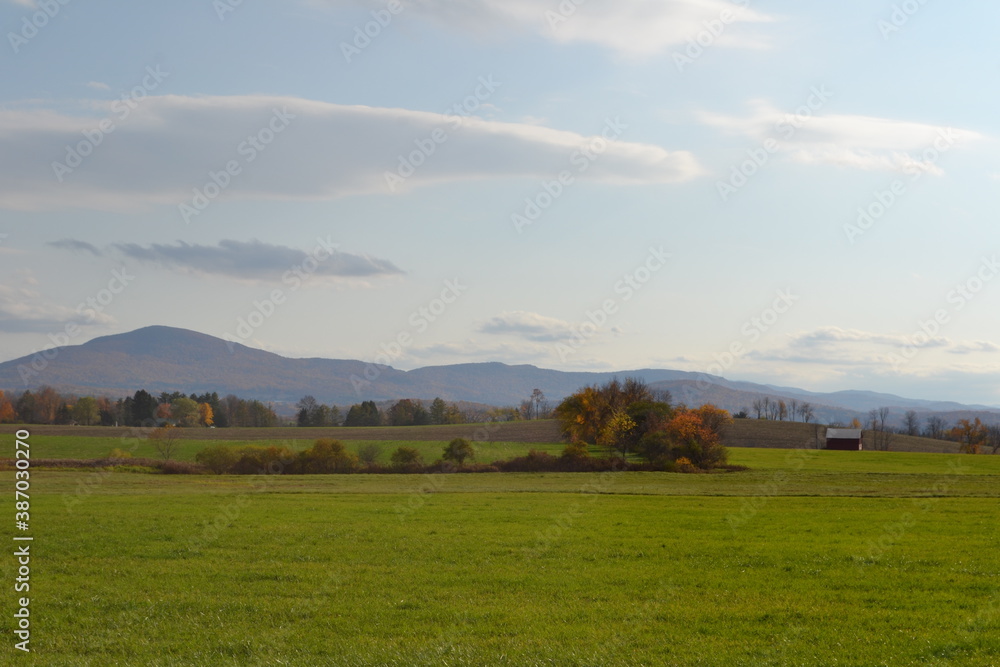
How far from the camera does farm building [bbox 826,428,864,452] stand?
11306cm

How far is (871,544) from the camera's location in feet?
71.9

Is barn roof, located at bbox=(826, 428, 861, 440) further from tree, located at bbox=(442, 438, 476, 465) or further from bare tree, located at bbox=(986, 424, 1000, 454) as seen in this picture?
tree, located at bbox=(442, 438, 476, 465)

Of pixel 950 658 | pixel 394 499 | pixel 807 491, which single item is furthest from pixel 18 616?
pixel 807 491

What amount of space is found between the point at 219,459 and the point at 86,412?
311 feet

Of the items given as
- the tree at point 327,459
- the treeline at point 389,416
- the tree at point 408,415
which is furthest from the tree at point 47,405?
the tree at point 327,459

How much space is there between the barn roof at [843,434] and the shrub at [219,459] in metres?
86.7

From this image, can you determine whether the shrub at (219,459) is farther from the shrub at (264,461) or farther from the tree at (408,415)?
the tree at (408,415)

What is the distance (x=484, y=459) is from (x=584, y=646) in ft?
192

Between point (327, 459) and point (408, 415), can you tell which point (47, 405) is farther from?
point (327, 459)

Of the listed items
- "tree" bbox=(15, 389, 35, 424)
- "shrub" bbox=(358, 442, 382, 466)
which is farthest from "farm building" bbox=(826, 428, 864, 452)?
"tree" bbox=(15, 389, 35, 424)

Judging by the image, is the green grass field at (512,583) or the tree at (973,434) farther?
the tree at (973,434)

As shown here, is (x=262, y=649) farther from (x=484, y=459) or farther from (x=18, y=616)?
(x=484, y=459)

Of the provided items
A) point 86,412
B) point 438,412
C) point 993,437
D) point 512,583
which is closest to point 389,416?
point 438,412

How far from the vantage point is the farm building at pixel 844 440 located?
113 meters
